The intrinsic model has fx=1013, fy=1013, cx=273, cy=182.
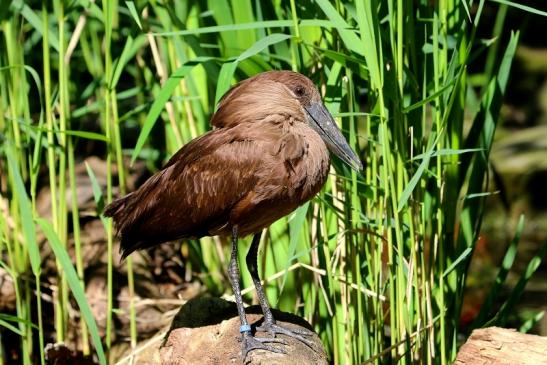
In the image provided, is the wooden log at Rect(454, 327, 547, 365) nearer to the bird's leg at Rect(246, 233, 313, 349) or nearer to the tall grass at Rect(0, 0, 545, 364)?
the tall grass at Rect(0, 0, 545, 364)

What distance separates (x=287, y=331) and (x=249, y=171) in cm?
52

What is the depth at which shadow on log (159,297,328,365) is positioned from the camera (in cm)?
305

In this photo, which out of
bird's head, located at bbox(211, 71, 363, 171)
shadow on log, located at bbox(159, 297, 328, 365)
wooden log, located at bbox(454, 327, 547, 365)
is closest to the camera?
wooden log, located at bbox(454, 327, 547, 365)

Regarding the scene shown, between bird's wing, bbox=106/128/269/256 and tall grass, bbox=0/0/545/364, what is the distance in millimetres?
171

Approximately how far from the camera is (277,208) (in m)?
3.08

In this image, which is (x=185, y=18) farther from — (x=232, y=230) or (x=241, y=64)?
(x=232, y=230)

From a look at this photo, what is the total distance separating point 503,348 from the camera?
2.84 m

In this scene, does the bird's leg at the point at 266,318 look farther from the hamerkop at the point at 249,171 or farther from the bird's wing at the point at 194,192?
the bird's wing at the point at 194,192

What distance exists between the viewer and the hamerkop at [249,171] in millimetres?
3070

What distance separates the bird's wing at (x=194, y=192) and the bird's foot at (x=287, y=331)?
1.16 ft

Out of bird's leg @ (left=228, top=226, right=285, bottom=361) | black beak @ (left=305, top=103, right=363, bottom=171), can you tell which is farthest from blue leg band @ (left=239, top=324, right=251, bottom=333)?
black beak @ (left=305, top=103, right=363, bottom=171)

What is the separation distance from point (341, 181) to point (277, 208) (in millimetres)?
414

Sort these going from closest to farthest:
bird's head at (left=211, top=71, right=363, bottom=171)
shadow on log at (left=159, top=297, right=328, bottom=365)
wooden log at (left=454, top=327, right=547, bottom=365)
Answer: wooden log at (left=454, top=327, right=547, bottom=365), shadow on log at (left=159, top=297, right=328, bottom=365), bird's head at (left=211, top=71, right=363, bottom=171)

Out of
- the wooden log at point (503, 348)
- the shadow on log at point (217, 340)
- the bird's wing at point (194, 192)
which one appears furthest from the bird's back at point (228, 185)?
the wooden log at point (503, 348)
